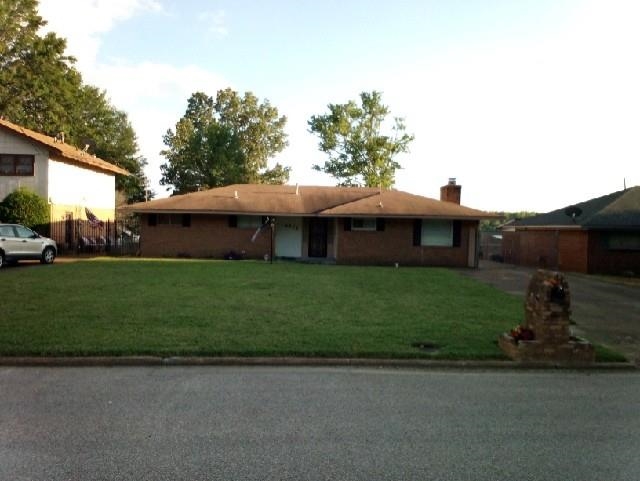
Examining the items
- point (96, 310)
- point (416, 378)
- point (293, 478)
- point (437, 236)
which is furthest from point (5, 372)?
point (437, 236)

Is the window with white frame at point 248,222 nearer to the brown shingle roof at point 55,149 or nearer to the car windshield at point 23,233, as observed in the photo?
the car windshield at point 23,233

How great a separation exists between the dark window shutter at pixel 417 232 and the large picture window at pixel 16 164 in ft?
57.3

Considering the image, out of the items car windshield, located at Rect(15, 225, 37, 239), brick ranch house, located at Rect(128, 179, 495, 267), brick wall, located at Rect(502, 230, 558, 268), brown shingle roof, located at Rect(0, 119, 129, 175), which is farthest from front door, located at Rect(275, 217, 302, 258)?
brick wall, located at Rect(502, 230, 558, 268)

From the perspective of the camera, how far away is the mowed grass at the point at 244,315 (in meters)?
6.94

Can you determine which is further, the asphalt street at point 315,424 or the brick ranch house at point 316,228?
the brick ranch house at point 316,228

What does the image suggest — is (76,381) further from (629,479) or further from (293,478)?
(629,479)

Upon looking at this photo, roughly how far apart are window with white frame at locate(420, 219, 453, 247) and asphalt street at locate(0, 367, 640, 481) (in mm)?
15948

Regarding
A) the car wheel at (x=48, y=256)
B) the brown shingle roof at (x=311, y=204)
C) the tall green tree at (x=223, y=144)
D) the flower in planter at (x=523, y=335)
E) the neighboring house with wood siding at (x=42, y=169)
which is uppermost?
the tall green tree at (x=223, y=144)

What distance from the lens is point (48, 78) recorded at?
110ft

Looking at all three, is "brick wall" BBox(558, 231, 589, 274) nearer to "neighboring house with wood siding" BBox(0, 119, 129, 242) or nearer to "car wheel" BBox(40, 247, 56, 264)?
"car wheel" BBox(40, 247, 56, 264)

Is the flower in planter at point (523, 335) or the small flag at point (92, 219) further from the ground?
the small flag at point (92, 219)

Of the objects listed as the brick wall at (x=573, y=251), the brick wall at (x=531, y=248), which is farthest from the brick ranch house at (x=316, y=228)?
the brick wall at (x=531, y=248)

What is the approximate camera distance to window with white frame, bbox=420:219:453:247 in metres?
22.2

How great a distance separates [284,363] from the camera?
6516 mm
